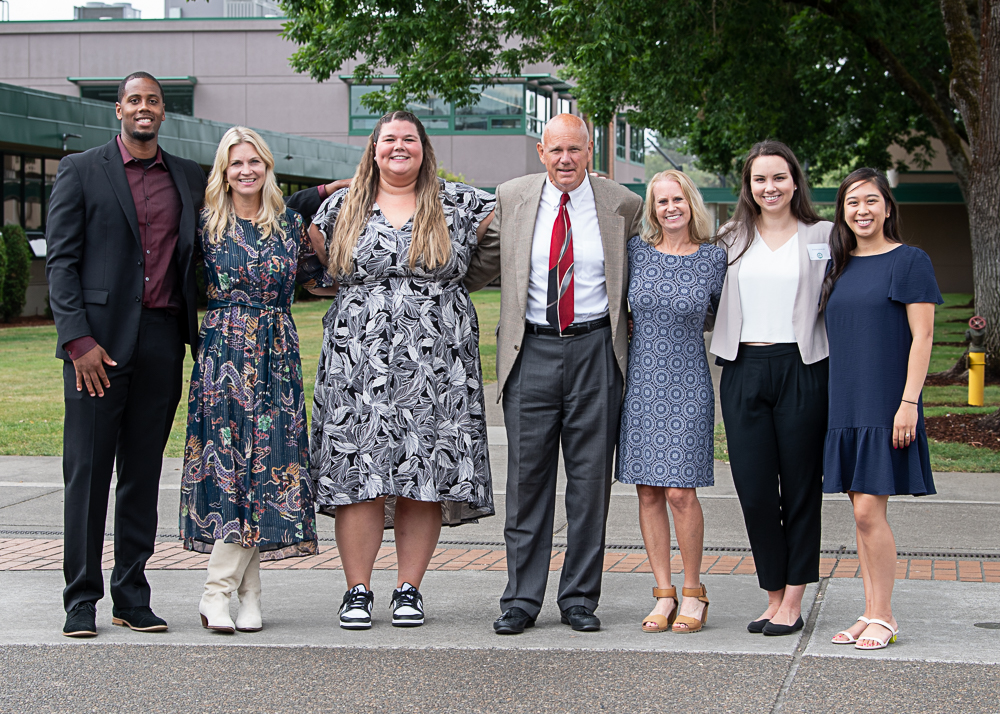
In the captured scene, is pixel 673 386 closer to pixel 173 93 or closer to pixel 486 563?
pixel 486 563

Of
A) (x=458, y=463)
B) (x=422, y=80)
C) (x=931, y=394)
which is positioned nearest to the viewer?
(x=458, y=463)

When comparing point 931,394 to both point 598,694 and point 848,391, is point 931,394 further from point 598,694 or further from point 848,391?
point 598,694

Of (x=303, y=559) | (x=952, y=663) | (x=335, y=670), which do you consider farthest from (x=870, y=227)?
(x=303, y=559)

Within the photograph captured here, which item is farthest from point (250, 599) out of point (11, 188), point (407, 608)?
point (11, 188)

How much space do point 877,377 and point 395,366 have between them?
188 centimetres

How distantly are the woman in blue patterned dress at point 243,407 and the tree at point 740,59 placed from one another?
937cm

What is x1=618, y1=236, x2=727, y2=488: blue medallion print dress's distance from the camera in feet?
14.7

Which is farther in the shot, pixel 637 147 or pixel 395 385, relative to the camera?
pixel 637 147

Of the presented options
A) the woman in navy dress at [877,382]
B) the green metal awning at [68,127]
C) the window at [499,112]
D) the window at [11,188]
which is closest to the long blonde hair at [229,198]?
the woman in navy dress at [877,382]

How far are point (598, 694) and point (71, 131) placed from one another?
22.6 metres

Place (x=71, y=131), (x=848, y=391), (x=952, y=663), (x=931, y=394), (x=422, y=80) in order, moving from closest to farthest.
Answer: (x=952, y=663), (x=848, y=391), (x=931, y=394), (x=422, y=80), (x=71, y=131)

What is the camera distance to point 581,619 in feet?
14.8

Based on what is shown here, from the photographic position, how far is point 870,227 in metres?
4.29

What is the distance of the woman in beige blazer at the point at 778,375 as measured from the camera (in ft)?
14.3
